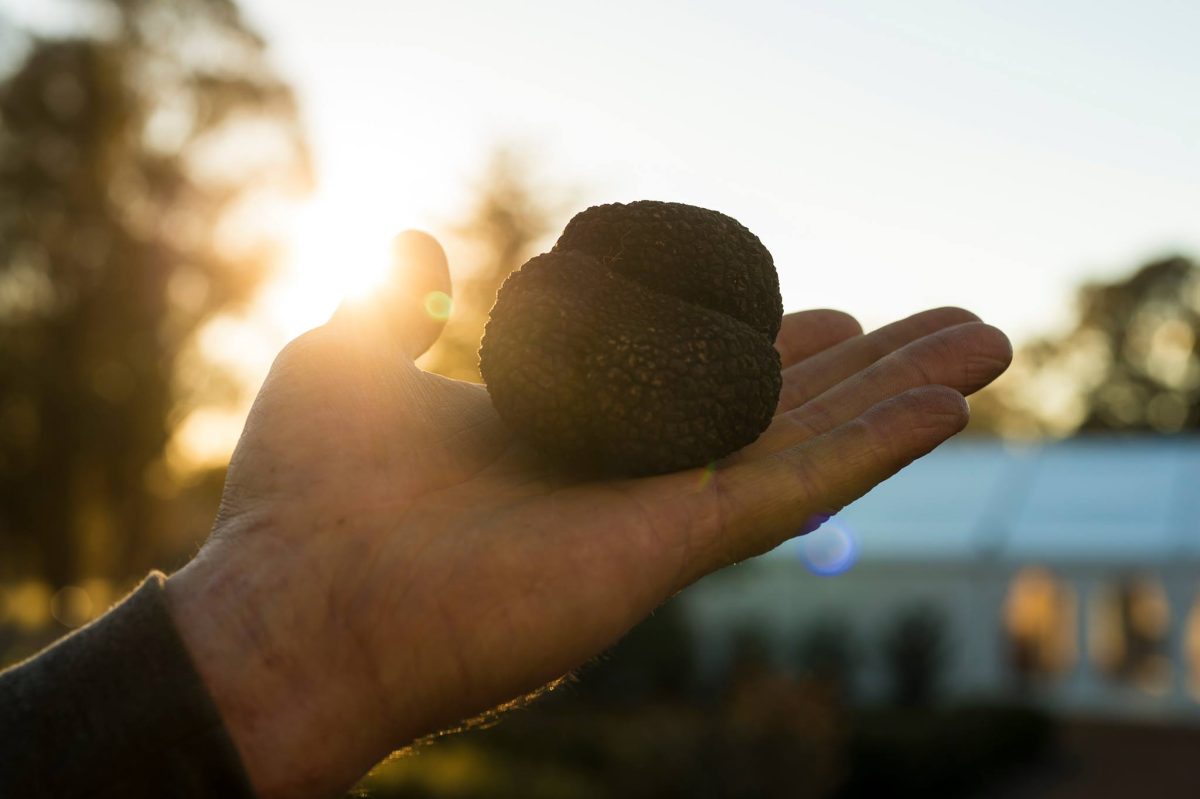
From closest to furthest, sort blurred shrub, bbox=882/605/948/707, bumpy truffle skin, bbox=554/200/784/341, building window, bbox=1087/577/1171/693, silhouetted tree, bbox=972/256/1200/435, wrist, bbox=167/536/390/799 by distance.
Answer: wrist, bbox=167/536/390/799, bumpy truffle skin, bbox=554/200/784/341, blurred shrub, bbox=882/605/948/707, building window, bbox=1087/577/1171/693, silhouetted tree, bbox=972/256/1200/435

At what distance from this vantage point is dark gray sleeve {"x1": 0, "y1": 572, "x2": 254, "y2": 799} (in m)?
2.24

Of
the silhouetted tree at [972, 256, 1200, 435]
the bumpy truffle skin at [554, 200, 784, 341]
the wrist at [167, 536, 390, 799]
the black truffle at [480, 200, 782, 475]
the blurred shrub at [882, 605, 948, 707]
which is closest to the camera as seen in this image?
the wrist at [167, 536, 390, 799]

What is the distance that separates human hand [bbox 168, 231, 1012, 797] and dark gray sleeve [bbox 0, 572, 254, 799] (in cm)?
7

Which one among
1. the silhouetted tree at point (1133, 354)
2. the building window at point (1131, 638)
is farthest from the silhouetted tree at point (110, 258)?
the silhouetted tree at point (1133, 354)

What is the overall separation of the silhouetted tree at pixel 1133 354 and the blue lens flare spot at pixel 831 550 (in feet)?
99.9

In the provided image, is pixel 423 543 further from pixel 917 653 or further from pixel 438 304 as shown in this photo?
pixel 917 653

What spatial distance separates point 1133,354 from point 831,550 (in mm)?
32476

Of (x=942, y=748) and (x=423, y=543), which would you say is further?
(x=942, y=748)

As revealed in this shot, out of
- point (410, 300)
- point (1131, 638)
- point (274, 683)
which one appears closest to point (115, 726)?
point (274, 683)

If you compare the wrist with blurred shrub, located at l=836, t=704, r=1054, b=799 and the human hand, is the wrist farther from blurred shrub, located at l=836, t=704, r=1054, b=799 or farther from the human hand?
blurred shrub, located at l=836, t=704, r=1054, b=799

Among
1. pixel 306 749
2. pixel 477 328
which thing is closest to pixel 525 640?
pixel 306 749

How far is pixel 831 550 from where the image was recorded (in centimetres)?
1644

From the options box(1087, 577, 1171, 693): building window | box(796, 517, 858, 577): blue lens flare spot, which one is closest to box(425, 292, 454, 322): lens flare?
box(796, 517, 858, 577): blue lens flare spot

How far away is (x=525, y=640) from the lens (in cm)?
246
